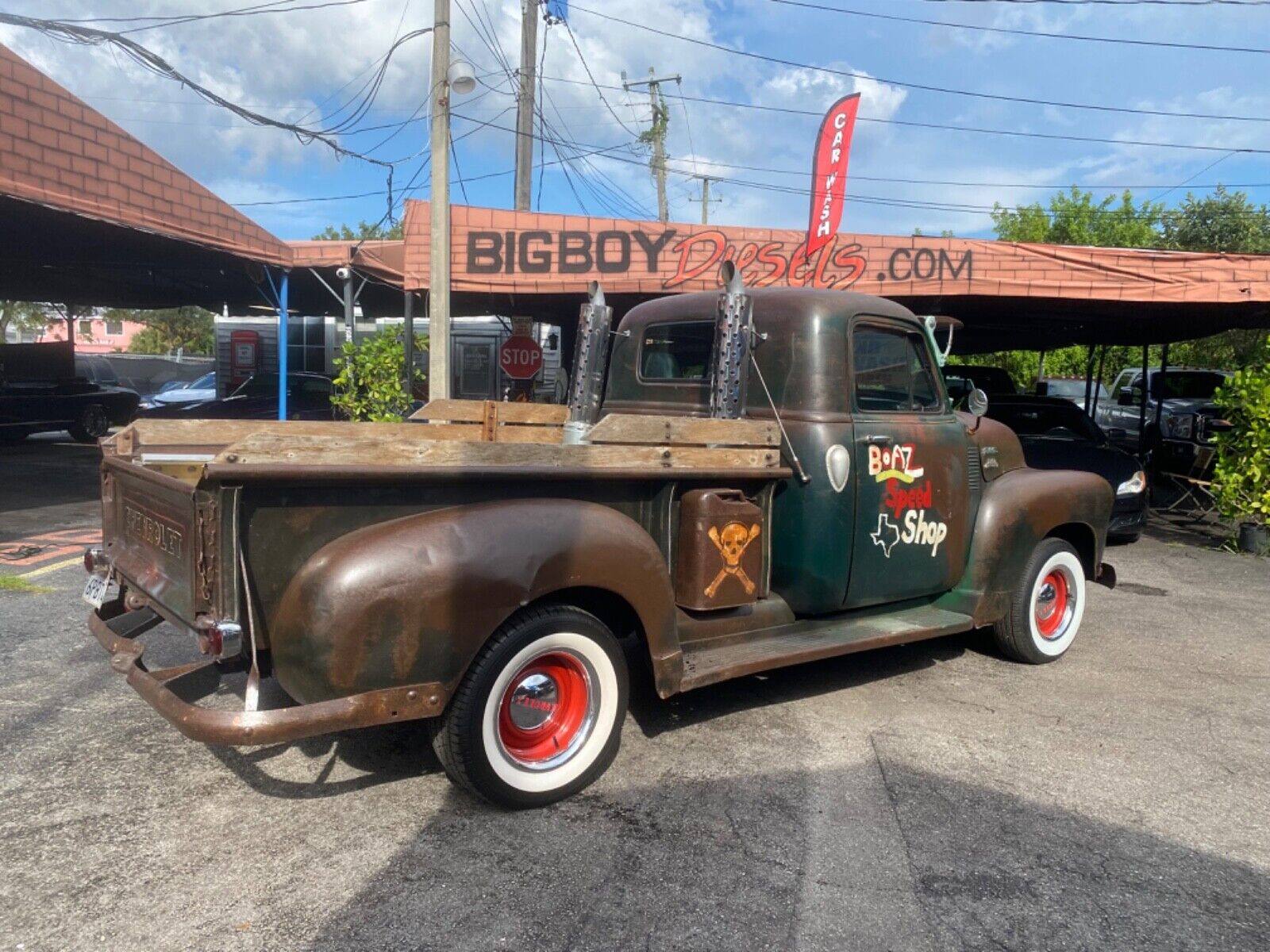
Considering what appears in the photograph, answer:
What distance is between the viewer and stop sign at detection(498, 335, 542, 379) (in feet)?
42.2

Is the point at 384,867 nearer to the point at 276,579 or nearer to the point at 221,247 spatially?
the point at 276,579

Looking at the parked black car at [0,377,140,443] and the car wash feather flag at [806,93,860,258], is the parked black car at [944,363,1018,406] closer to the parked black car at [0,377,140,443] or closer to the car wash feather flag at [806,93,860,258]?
the car wash feather flag at [806,93,860,258]

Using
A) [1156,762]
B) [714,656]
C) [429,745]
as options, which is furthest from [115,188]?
[1156,762]

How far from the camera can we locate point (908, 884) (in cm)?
312

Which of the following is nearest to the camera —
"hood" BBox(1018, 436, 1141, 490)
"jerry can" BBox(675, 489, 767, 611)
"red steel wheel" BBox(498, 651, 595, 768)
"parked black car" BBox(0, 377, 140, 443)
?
"red steel wheel" BBox(498, 651, 595, 768)

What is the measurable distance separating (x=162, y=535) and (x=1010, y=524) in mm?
4186

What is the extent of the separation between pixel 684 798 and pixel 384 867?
3.83 feet

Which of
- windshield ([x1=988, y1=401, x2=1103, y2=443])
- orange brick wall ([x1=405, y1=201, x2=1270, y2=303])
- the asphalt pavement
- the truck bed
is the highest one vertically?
orange brick wall ([x1=405, y1=201, x2=1270, y2=303])

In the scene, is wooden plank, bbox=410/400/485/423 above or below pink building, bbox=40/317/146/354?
below

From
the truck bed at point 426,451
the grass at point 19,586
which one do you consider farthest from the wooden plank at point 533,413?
the grass at point 19,586

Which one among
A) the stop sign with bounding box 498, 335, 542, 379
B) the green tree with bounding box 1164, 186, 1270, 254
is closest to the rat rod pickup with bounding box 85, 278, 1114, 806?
the stop sign with bounding box 498, 335, 542, 379

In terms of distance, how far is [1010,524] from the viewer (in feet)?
17.1

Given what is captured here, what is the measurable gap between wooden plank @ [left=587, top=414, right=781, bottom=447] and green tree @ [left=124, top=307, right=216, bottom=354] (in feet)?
165

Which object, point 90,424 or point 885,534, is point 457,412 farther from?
point 90,424
